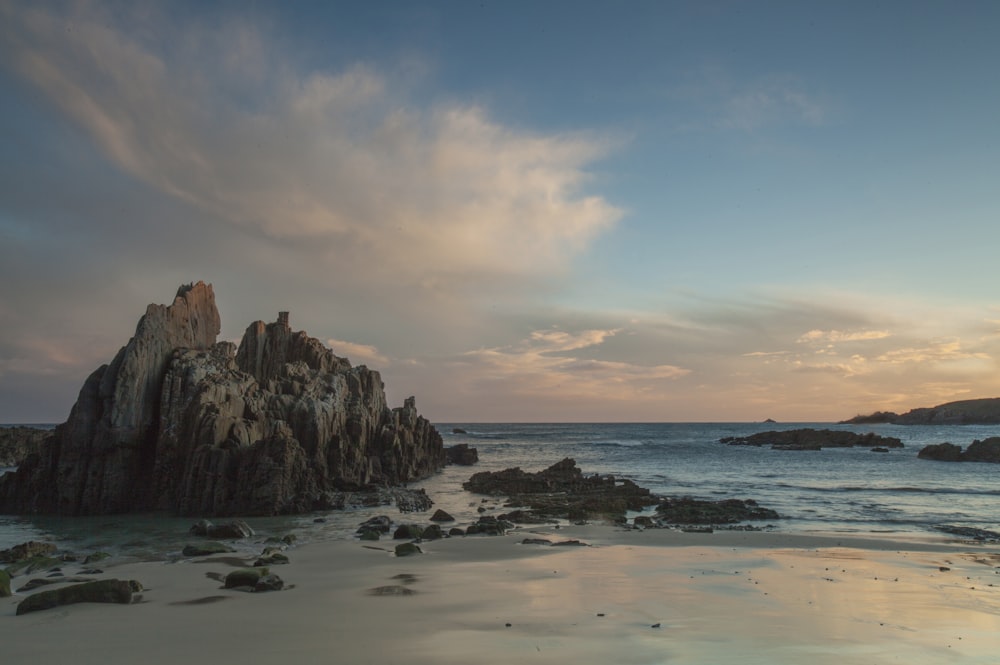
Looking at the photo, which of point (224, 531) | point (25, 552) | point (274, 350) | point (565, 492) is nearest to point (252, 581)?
point (224, 531)

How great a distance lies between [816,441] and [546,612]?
341ft

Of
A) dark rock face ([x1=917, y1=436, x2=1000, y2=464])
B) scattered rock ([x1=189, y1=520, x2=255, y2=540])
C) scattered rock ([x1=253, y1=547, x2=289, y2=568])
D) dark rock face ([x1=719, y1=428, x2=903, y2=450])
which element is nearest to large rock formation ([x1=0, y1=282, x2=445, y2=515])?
scattered rock ([x1=189, y1=520, x2=255, y2=540])

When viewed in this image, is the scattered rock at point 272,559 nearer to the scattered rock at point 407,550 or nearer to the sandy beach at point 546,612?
the sandy beach at point 546,612

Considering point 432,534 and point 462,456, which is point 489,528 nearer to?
point 432,534

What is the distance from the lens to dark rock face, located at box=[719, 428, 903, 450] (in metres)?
92.2

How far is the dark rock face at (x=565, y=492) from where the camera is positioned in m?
A: 28.4

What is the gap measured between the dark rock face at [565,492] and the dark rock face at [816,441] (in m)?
64.5

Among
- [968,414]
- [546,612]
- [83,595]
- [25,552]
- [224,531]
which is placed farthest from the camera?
[968,414]

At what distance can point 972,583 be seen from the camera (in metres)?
14.6

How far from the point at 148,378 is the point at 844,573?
30.5 metres

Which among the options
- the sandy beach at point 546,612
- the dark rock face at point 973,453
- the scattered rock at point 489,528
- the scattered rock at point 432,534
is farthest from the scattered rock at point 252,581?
the dark rock face at point 973,453

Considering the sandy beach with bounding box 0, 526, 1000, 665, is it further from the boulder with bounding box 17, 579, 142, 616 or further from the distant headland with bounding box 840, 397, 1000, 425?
the distant headland with bounding box 840, 397, 1000, 425

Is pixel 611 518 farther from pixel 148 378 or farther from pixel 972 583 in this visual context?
pixel 148 378

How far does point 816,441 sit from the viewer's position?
331ft
